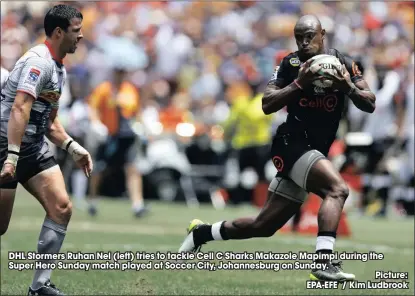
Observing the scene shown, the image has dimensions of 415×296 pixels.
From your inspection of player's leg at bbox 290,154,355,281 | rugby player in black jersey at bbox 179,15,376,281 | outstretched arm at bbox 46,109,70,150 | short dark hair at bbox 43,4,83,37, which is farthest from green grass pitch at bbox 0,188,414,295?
short dark hair at bbox 43,4,83,37

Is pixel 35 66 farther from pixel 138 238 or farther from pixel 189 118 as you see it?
pixel 189 118

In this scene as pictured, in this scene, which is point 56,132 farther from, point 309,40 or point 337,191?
point 337,191

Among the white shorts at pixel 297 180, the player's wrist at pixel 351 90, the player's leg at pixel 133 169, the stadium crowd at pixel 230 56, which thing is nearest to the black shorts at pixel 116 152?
the player's leg at pixel 133 169

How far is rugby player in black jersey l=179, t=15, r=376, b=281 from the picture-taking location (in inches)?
340

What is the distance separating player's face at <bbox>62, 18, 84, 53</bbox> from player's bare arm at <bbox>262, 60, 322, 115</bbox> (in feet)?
5.51

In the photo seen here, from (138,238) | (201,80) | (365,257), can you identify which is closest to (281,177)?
(365,257)

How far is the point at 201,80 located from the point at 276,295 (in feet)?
53.5

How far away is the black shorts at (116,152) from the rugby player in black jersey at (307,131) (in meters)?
9.77

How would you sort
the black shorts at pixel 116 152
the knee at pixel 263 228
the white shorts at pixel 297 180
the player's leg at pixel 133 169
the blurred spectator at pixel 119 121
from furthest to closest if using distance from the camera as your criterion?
the black shorts at pixel 116 152 < the blurred spectator at pixel 119 121 < the player's leg at pixel 133 169 < the knee at pixel 263 228 < the white shorts at pixel 297 180

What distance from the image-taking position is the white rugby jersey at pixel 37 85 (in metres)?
8.31

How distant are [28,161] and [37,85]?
77cm

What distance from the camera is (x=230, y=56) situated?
26719 mm


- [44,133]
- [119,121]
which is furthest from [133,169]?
[44,133]

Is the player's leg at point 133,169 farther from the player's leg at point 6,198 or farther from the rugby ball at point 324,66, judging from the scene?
the rugby ball at point 324,66
